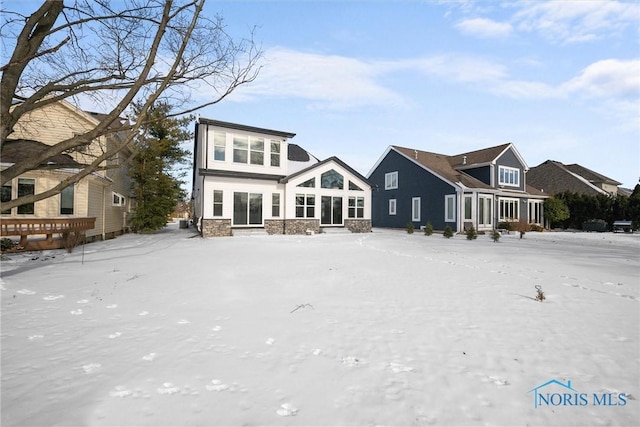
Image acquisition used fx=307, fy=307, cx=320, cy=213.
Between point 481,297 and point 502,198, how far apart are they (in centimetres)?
2317

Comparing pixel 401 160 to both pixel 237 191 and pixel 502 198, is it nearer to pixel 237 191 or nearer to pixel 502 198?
pixel 502 198

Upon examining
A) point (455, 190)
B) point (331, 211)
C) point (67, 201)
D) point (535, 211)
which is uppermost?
point (455, 190)

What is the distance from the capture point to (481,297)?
595 cm

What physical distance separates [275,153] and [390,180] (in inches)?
542

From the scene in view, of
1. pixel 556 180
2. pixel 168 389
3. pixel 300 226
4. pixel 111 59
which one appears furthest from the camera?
pixel 556 180

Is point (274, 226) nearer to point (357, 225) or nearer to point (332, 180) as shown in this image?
point (332, 180)

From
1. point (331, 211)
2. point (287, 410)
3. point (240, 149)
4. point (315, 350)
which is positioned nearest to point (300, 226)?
point (331, 211)

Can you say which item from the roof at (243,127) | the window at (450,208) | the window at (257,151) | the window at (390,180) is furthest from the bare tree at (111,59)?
the window at (390,180)

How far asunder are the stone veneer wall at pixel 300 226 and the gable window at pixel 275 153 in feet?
12.9

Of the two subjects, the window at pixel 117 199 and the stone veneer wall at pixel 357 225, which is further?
the stone veneer wall at pixel 357 225

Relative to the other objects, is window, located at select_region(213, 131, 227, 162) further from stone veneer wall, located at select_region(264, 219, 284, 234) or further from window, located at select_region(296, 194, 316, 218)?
window, located at select_region(296, 194, 316, 218)

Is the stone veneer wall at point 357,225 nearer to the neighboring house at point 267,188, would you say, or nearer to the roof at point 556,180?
the neighboring house at point 267,188

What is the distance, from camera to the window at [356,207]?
22703 mm

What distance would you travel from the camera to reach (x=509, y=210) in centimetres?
2597
